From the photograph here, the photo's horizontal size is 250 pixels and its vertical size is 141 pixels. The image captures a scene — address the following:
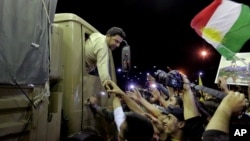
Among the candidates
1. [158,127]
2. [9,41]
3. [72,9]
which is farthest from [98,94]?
[72,9]

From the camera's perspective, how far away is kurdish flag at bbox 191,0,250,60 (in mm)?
4090

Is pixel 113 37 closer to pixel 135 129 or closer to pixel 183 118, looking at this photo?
pixel 183 118

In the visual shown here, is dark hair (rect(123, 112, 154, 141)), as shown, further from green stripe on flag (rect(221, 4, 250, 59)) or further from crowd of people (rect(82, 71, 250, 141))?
green stripe on flag (rect(221, 4, 250, 59))

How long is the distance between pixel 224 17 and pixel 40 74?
3.16 m

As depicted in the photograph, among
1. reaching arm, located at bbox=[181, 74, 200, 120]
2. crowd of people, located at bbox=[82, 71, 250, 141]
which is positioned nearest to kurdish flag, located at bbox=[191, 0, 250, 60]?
crowd of people, located at bbox=[82, 71, 250, 141]

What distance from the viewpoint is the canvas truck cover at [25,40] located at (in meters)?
2.27

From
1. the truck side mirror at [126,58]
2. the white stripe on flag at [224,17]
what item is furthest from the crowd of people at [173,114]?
the white stripe on flag at [224,17]

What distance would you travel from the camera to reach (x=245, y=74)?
4375 millimetres

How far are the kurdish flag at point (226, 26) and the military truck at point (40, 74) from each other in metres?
2.14

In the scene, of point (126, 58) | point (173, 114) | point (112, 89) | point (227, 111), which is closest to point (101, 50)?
point (126, 58)

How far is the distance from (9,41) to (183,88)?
2068 mm

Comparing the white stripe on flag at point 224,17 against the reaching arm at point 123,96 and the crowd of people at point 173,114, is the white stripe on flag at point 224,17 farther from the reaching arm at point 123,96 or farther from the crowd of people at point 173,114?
the reaching arm at point 123,96

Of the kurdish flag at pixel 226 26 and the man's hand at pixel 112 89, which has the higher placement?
the kurdish flag at pixel 226 26

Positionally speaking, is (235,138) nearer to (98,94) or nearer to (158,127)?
(158,127)
